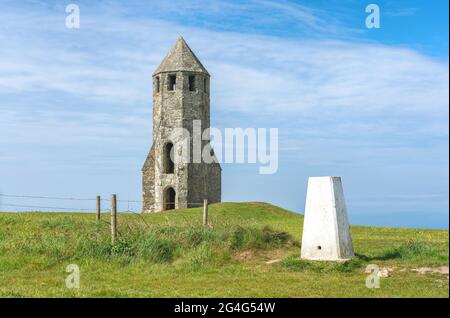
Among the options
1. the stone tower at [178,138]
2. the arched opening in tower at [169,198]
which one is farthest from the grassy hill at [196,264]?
the arched opening in tower at [169,198]

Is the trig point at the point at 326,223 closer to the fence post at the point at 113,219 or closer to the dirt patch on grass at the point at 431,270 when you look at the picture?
the dirt patch on grass at the point at 431,270

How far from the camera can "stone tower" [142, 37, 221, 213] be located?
4409 cm

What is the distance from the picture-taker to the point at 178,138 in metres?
44.3

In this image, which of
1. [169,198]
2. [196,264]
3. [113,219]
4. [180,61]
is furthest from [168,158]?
[196,264]

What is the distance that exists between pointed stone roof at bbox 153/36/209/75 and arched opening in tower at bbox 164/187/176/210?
9.07 m

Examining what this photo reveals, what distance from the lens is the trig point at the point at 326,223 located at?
50.8ft

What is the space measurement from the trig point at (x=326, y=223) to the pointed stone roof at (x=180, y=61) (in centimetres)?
2971


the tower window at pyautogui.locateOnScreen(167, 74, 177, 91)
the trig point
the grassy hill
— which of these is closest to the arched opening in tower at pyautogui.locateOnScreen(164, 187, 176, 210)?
the tower window at pyautogui.locateOnScreen(167, 74, 177, 91)

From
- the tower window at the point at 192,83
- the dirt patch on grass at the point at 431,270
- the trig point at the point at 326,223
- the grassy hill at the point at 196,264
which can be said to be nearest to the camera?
the grassy hill at the point at 196,264

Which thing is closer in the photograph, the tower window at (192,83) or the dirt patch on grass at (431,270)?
the dirt patch on grass at (431,270)

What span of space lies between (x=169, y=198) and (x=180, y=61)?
10479 mm
